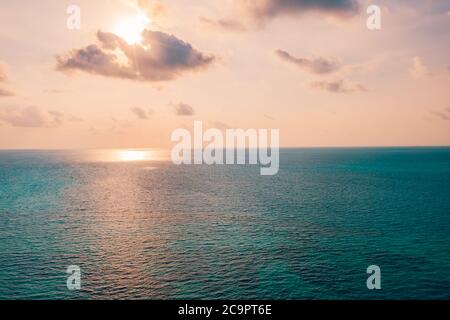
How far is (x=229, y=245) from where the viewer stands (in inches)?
2899

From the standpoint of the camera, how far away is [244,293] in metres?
52.3

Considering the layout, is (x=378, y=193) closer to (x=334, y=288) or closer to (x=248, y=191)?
(x=248, y=191)

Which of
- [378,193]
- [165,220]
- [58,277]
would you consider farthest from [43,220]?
[378,193]

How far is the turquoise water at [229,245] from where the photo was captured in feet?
178
